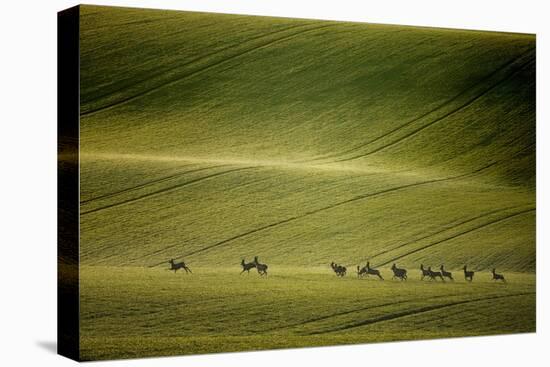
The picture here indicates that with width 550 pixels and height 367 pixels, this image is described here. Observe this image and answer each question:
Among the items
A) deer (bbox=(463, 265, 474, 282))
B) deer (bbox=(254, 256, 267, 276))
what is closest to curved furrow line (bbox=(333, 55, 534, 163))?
deer (bbox=(254, 256, 267, 276))

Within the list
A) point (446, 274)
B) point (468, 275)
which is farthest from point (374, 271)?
point (468, 275)

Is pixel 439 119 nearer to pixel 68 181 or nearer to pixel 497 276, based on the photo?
pixel 497 276

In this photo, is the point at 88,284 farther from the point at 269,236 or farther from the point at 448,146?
the point at 448,146

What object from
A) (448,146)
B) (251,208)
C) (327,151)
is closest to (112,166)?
(251,208)

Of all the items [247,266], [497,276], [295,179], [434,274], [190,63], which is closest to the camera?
[190,63]

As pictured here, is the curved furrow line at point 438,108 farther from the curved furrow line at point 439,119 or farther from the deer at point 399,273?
the deer at point 399,273

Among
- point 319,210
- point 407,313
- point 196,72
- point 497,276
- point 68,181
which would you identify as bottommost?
point 407,313
